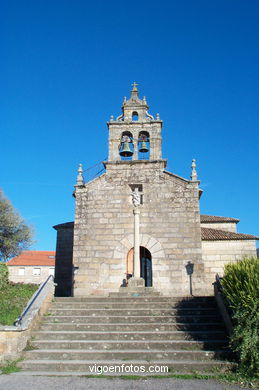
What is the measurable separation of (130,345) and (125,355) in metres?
0.44

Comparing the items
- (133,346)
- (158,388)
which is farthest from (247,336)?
(133,346)

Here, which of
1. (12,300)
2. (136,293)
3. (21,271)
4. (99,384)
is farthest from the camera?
(21,271)

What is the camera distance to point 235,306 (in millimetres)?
7102

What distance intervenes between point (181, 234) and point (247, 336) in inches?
332

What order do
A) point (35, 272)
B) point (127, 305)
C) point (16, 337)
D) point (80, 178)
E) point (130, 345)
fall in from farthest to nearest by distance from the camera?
point (35, 272), point (80, 178), point (127, 305), point (130, 345), point (16, 337)

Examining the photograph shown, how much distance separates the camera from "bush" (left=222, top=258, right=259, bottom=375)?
6.33 m

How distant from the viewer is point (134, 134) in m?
16.4

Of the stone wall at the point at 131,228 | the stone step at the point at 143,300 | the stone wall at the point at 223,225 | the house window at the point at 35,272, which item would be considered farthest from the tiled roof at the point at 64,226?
the house window at the point at 35,272

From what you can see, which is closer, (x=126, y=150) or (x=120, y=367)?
(x=120, y=367)

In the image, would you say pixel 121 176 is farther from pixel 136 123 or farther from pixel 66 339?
pixel 66 339

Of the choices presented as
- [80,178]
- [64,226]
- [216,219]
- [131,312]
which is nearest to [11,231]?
[64,226]

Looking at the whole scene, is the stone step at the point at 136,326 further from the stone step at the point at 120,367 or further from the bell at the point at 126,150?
the bell at the point at 126,150

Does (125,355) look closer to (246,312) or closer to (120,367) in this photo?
(120,367)

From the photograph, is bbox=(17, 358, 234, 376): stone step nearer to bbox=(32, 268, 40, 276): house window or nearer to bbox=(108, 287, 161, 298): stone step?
bbox=(108, 287, 161, 298): stone step
